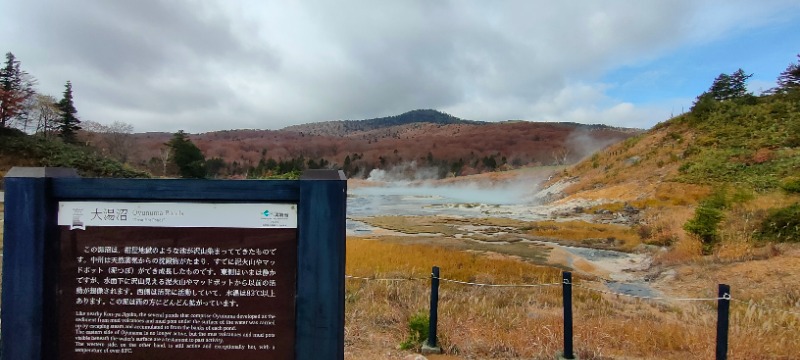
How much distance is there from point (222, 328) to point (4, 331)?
1.32 meters

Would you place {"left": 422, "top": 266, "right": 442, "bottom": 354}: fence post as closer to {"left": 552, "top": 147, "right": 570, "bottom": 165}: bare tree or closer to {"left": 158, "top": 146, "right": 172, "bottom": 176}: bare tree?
{"left": 158, "top": 146, "right": 172, "bottom": 176}: bare tree

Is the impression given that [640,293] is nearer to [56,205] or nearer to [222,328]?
[222,328]

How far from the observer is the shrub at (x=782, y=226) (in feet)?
46.0

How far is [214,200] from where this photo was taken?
10.7 ft

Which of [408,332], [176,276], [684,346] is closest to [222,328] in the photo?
[176,276]

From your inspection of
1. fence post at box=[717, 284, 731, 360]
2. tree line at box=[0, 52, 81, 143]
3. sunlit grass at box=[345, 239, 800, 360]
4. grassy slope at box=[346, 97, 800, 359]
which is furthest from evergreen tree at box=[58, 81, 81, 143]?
fence post at box=[717, 284, 731, 360]

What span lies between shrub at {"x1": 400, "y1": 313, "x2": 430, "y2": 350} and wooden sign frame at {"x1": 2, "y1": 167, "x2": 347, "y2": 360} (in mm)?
2847

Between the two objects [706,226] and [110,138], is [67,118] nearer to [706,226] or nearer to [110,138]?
[110,138]

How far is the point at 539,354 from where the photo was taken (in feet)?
18.6

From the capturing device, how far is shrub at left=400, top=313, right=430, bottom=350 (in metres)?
5.93

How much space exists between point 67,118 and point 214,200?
5634 cm

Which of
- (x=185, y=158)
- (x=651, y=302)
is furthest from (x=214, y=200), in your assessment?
(x=185, y=158)

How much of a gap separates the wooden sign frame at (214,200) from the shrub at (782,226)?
588 inches

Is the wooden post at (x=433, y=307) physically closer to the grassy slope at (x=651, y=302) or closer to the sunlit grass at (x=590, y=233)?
the grassy slope at (x=651, y=302)
